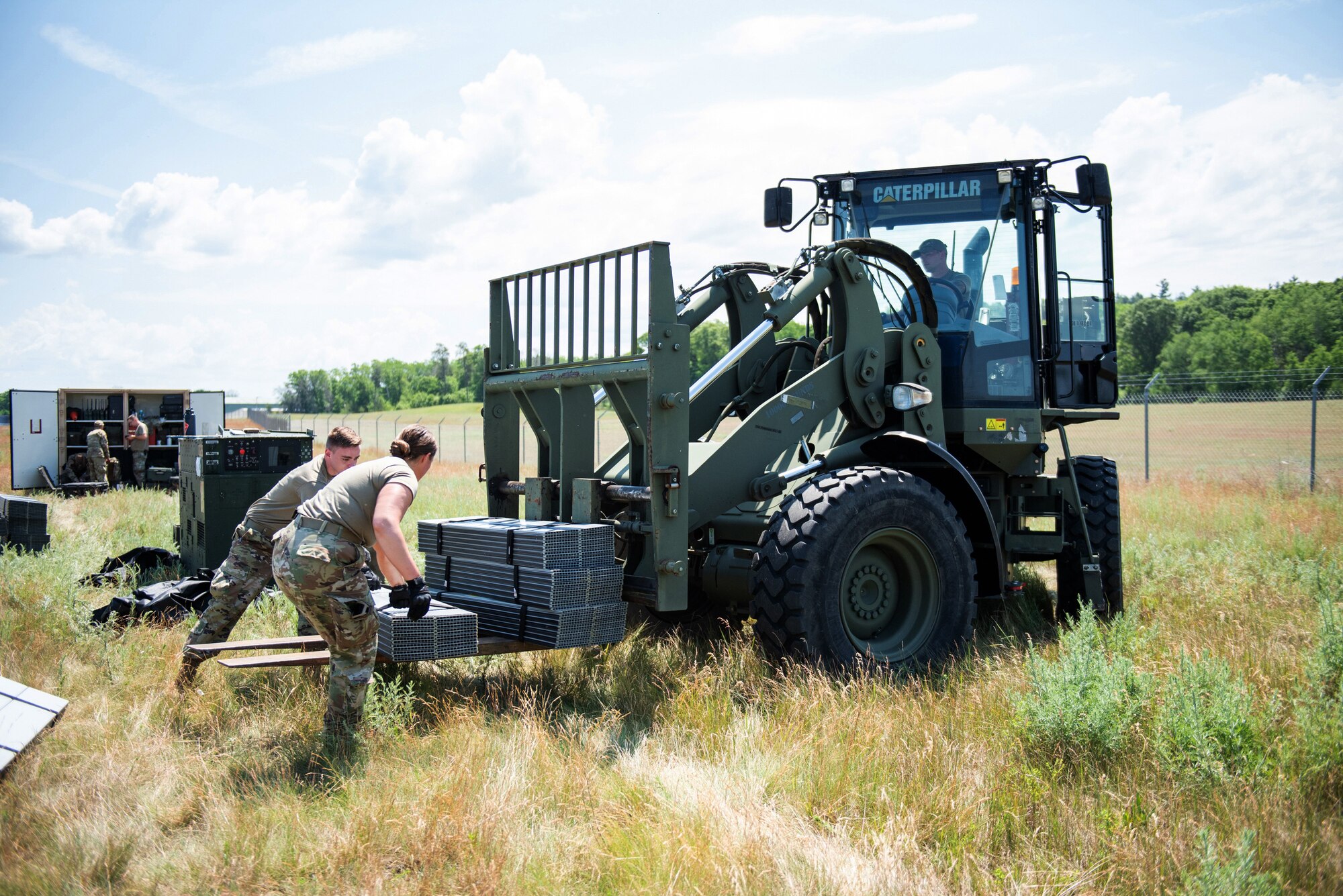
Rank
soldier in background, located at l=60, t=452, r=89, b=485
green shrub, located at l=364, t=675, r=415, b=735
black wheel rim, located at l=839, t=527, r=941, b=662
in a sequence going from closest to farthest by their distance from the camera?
1. green shrub, located at l=364, t=675, r=415, b=735
2. black wheel rim, located at l=839, t=527, r=941, b=662
3. soldier in background, located at l=60, t=452, r=89, b=485

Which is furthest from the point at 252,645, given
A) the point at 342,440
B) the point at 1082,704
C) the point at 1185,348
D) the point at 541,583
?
the point at 1185,348

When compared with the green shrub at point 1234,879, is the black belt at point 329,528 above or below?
above

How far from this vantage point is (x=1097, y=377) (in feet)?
27.6

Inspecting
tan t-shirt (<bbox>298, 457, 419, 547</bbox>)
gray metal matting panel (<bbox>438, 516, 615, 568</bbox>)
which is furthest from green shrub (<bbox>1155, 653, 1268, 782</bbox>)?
tan t-shirt (<bbox>298, 457, 419, 547</bbox>)

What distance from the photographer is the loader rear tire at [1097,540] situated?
26.9ft

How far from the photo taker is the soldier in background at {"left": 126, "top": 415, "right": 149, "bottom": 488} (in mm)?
20375

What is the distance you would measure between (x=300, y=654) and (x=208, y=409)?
18857mm

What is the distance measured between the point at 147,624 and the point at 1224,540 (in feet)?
34.6

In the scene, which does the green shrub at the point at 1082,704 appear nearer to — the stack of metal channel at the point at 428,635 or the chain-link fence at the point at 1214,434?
the stack of metal channel at the point at 428,635

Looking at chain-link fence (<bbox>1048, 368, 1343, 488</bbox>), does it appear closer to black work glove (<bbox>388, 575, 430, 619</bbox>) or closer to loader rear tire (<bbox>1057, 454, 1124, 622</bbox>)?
loader rear tire (<bbox>1057, 454, 1124, 622</bbox>)

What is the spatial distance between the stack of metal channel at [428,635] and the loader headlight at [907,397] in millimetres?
3142

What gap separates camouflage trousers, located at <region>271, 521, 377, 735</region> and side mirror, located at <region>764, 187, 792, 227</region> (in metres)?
4.40

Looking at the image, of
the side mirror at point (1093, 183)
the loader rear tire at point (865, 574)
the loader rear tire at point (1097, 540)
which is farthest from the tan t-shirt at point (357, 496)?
the loader rear tire at point (1097, 540)

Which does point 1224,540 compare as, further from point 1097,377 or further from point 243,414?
point 243,414
